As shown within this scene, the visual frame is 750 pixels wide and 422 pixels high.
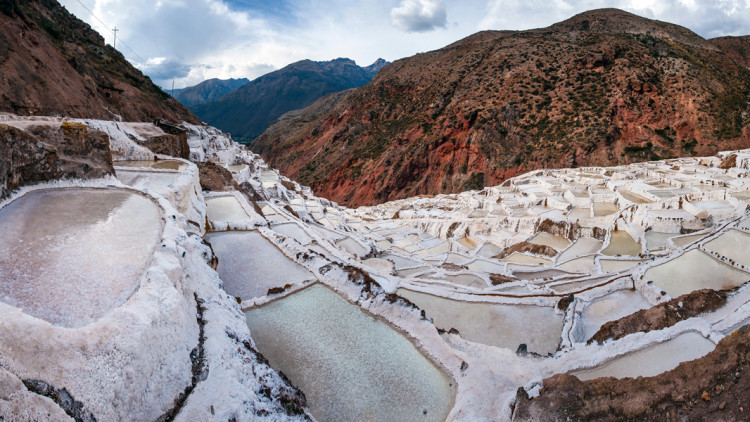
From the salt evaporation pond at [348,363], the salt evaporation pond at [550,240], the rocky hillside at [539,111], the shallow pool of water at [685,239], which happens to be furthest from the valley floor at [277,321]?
the rocky hillside at [539,111]

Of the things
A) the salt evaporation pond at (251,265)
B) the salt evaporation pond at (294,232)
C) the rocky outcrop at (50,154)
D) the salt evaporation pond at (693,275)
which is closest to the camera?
the rocky outcrop at (50,154)

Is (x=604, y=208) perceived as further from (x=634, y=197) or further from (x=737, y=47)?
(x=737, y=47)

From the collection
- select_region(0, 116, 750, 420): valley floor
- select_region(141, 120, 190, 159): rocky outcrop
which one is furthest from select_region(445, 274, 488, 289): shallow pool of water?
select_region(141, 120, 190, 159): rocky outcrop

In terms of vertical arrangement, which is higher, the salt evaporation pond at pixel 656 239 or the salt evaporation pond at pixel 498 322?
the salt evaporation pond at pixel 656 239

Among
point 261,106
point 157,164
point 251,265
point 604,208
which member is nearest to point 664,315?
point 251,265

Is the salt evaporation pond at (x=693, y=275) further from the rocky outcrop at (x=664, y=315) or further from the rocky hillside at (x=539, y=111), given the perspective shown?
the rocky hillside at (x=539, y=111)

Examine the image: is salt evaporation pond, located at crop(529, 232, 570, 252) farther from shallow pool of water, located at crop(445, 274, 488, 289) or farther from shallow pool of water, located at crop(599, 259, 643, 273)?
shallow pool of water, located at crop(445, 274, 488, 289)

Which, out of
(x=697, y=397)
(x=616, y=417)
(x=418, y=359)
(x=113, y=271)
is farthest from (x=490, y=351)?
(x=113, y=271)

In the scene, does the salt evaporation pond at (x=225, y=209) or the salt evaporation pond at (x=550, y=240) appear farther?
the salt evaporation pond at (x=550, y=240)
